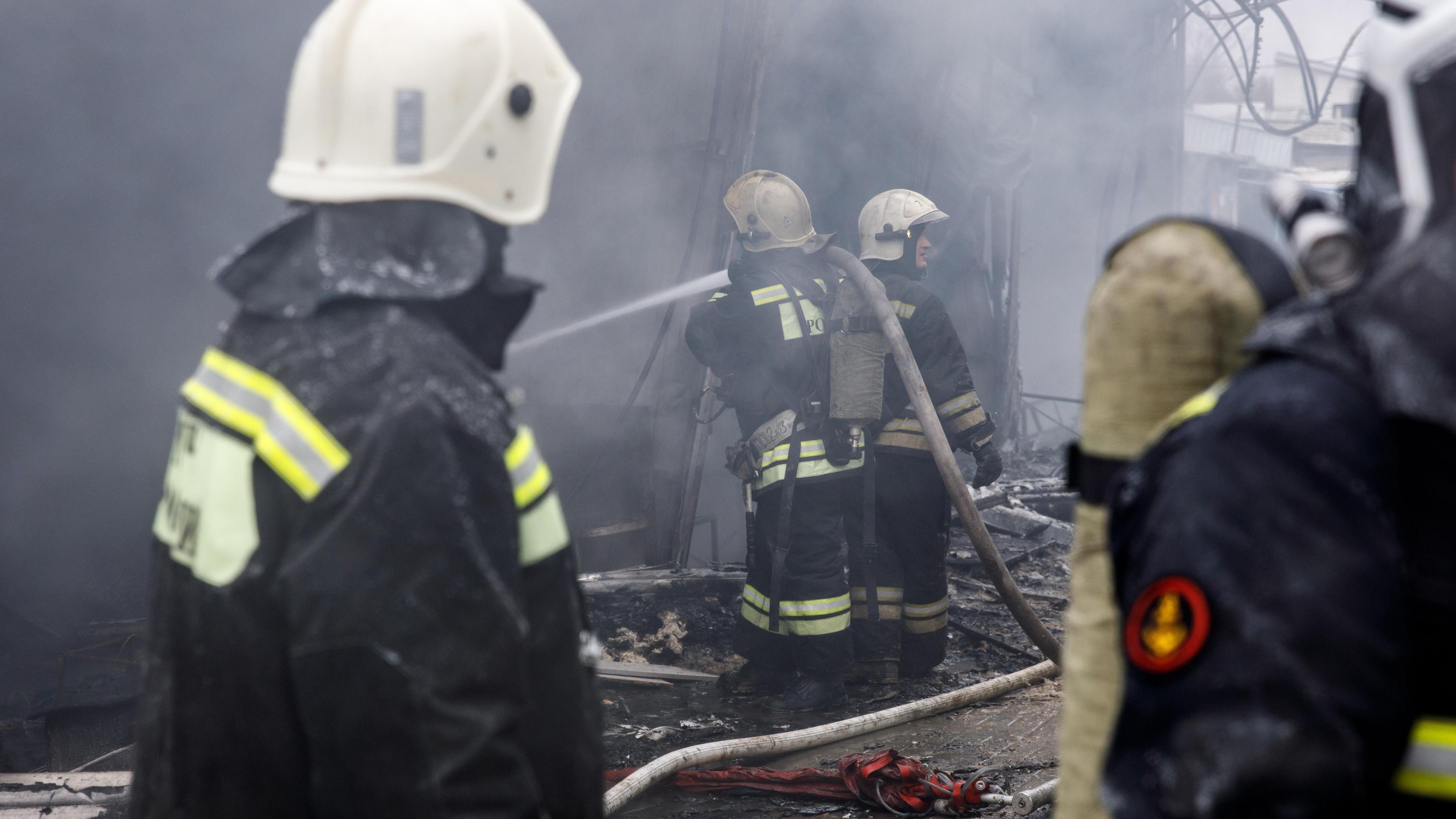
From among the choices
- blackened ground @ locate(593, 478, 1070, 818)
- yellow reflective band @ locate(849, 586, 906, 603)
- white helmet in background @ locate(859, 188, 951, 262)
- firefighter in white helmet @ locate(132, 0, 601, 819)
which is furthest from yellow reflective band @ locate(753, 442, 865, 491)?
firefighter in white helmet @ locate(132, 0, 601, 819)

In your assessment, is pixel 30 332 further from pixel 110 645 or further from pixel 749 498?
pixel 749 498

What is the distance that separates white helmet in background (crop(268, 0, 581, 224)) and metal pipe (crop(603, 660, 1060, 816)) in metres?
2.03

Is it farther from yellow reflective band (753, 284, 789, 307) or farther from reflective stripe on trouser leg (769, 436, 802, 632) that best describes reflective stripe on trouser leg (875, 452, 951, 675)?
yellow reflective band (753, 284, 789, 307)

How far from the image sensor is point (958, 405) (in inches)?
187

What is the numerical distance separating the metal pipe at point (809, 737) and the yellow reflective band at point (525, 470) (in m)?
1.76

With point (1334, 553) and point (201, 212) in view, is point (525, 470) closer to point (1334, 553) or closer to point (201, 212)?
point (1334, 553)

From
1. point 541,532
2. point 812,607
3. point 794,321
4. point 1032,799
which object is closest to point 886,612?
point 812,607

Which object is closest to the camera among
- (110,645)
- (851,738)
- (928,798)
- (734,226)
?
(928,798)

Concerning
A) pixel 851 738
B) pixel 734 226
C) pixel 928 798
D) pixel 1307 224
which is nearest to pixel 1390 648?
pixel 1307 224

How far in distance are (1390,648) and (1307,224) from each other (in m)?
0.43

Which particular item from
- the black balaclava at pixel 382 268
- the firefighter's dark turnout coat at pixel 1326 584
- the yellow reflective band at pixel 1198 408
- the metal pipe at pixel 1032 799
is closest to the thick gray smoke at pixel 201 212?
the metal pipe at pixel 1032 799

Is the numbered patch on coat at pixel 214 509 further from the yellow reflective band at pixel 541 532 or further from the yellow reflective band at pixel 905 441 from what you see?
the yellow reflective band at pixel 905 441

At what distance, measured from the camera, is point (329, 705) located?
1.02m

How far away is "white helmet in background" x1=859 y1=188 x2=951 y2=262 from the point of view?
5.01 meters
